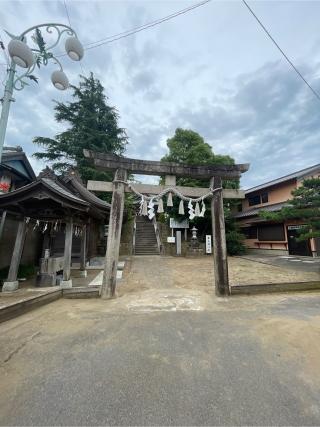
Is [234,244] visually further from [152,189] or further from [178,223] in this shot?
[152,189]

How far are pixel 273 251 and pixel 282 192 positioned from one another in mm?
5282

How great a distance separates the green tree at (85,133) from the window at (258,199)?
1428cm

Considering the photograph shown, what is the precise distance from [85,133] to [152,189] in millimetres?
14661

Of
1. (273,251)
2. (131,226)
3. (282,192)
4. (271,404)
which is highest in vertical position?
(282,192)

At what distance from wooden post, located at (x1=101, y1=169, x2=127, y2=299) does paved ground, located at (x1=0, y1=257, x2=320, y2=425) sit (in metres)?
0.86

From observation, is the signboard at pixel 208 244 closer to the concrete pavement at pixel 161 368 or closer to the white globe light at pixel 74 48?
the concrete pavement at pixel 161 368

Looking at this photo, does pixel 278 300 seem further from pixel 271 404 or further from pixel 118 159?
pixel 118 159

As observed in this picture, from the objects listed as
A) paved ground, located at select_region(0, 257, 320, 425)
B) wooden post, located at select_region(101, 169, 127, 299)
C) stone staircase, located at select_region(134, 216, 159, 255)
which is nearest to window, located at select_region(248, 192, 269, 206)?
stone staircase, located at select_region(134, 216, 159, 255)

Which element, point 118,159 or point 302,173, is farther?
point 302,173

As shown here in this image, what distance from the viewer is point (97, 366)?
2510 millimetres

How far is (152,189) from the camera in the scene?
584 cm

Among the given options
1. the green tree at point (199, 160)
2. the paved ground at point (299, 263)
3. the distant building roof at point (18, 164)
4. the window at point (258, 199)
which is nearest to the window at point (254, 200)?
the window at point (258, 199)

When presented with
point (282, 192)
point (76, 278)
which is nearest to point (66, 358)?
point (76, 278)

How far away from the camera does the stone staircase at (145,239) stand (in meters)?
17.3
